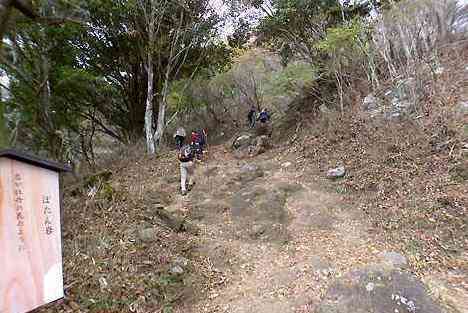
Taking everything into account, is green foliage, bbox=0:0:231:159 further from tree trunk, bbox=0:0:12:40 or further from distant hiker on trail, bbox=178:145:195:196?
distant hiker on trail, bbox=178:145:195:196

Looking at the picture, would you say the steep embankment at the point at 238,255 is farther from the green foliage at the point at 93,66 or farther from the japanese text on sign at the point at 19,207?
the green foliage at the point at 93,66

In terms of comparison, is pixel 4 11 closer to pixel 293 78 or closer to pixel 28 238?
pixel 28 238

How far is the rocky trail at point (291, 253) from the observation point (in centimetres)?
419

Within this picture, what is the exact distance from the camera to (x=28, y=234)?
9.74 ft

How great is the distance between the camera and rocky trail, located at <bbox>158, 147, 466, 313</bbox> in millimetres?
4191

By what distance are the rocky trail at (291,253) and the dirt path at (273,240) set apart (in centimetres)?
1

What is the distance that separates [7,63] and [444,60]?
1325cm

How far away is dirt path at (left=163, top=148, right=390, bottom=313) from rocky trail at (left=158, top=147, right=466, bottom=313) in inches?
0.6

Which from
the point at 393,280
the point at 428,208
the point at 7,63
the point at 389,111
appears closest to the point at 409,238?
the point at 428,208

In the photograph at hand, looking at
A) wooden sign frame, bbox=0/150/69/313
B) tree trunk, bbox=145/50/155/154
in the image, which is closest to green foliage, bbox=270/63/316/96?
tree trunk, bbox=145/50/155/154

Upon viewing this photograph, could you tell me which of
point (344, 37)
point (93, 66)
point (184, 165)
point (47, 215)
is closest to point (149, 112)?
point (93, 66)

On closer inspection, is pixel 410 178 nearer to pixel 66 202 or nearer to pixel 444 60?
pixel 444 60

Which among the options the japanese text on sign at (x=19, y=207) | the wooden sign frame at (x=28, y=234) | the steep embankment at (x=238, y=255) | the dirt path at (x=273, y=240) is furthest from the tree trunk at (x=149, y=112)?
the japanese text on sign at (x=19, y=207)

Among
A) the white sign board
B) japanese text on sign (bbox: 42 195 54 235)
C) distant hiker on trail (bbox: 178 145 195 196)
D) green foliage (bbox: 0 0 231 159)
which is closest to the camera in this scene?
the white sign board
